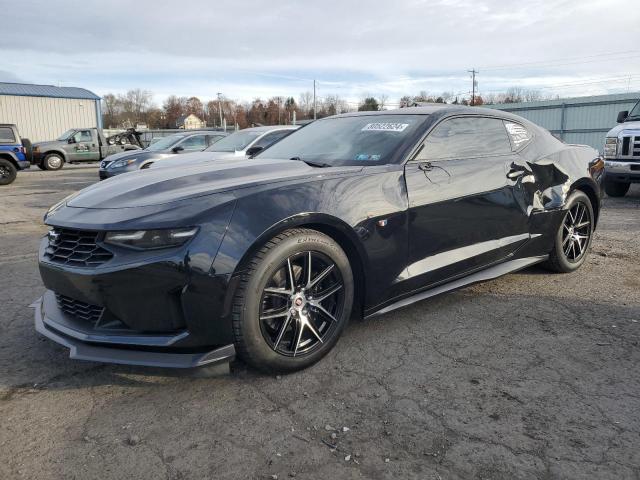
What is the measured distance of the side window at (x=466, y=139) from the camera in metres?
3.47

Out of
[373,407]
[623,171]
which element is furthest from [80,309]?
[623,171]

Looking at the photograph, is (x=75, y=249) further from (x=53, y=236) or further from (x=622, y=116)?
(x=622, y=116)

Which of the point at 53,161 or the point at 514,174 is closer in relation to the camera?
the point at 514,174

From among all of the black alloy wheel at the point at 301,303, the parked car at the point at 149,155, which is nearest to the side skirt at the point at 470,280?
the black alloy wheel at the point at 301,303

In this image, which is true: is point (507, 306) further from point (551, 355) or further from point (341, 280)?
point (341, 280)

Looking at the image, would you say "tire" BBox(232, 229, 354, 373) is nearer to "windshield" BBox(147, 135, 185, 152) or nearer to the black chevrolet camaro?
the black chevrolet camaro

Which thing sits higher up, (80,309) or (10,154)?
(10,154)

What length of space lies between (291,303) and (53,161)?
22.0 m

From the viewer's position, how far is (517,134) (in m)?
4.16

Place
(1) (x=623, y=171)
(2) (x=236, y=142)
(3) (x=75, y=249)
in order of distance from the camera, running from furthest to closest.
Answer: (2) (x=236, y=142) < (1) (x=623, y=171) < (3) (x=75, y=249)

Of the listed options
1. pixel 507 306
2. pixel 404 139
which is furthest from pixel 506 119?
pixel 507 306

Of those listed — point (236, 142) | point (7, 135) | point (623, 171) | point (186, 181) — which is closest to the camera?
point (186, 181)

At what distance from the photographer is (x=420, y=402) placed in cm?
248

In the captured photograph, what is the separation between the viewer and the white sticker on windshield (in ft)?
11.6
